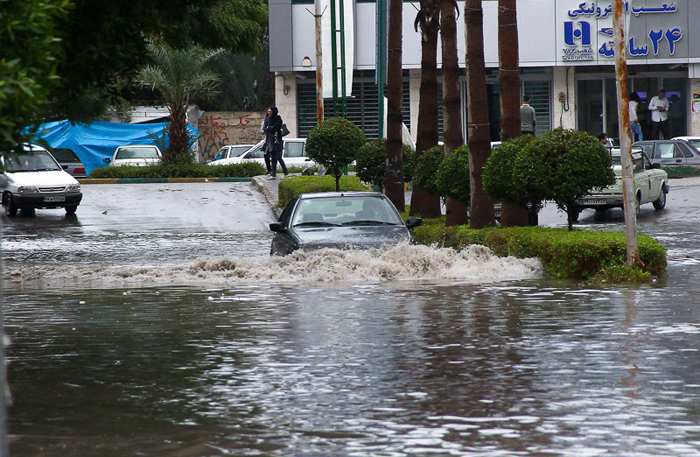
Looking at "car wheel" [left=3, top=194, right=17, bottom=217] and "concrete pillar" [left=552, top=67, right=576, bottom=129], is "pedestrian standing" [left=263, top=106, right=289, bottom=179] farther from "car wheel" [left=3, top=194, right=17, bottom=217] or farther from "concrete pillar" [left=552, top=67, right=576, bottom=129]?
"concrete pillar" [left=552, top=67, right=576, bottom=129]

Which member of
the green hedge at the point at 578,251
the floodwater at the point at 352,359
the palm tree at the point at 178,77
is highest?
the palm tree at the point at 178,77

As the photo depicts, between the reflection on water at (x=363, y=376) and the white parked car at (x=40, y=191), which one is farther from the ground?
the white parked car at (x=40, y=191)

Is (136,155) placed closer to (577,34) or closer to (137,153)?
(137,153)

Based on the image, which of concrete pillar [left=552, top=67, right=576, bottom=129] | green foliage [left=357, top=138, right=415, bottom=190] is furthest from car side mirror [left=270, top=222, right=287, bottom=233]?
concrete pillar [left=552, top=67, right=576, bottom=129]

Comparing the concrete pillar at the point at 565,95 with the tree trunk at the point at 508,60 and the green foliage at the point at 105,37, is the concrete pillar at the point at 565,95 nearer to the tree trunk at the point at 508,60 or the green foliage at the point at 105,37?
the tree trunk at the point at 508,60

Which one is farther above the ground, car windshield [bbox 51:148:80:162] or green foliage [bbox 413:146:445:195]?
car windshield [bbox 51:148:80:162]

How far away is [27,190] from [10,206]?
2.72 feet

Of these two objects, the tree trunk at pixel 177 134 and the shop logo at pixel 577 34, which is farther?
the shop logo at pixel 577 34

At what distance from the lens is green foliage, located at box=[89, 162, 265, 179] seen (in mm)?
39281

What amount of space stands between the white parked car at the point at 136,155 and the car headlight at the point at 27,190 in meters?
15.4

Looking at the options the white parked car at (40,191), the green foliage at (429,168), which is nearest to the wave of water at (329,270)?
the green foliage at (429,168)

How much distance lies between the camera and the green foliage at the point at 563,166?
15688 mm

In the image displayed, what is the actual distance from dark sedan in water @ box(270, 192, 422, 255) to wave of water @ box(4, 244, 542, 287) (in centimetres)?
17

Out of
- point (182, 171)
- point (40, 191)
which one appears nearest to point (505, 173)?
point (40, 191)
